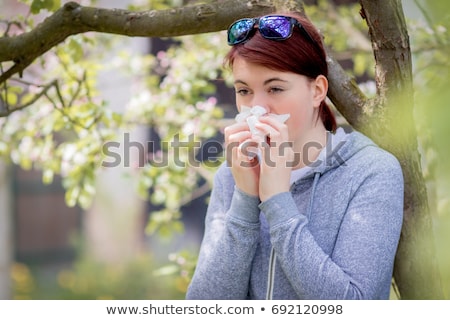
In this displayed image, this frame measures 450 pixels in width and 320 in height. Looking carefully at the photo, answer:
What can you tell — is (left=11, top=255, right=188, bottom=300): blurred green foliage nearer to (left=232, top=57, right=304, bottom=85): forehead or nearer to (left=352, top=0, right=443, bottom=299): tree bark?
(left=352, top=0, right=443, bottom=299): tree bark

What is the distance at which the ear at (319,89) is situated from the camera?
1.79 meters

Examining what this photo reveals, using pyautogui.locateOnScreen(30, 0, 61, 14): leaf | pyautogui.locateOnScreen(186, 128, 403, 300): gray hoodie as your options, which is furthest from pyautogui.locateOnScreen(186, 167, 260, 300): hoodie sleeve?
pyautogui.locateOnScreen(30, 0, 61, 14): leaf

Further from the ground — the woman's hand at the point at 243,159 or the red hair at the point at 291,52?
the red hair at the point at 291,52

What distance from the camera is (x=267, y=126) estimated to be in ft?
5.44

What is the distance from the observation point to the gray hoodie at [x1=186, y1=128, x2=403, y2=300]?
5.11 ft

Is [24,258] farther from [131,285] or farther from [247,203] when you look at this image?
[247,203]

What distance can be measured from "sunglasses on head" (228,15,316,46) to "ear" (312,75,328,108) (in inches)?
4.6

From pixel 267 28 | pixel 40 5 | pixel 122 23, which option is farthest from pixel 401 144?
pixel 40 5

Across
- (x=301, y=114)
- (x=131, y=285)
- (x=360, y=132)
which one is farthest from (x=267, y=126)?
(x=131, y=285)

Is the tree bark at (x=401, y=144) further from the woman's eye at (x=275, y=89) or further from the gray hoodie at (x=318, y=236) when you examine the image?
the woman's eye at (x=275, y=89)

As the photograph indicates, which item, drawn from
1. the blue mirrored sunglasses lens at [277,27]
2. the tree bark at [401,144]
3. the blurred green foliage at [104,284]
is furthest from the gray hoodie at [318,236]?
the blurred green foliage at [104,284]

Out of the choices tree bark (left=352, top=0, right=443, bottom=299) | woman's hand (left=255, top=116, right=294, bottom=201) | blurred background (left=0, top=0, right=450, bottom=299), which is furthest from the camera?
blurred background (left=0, top=0, right=450, bottom=299)

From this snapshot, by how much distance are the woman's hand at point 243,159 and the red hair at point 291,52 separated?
19 cm

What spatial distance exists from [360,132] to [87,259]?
542cm
